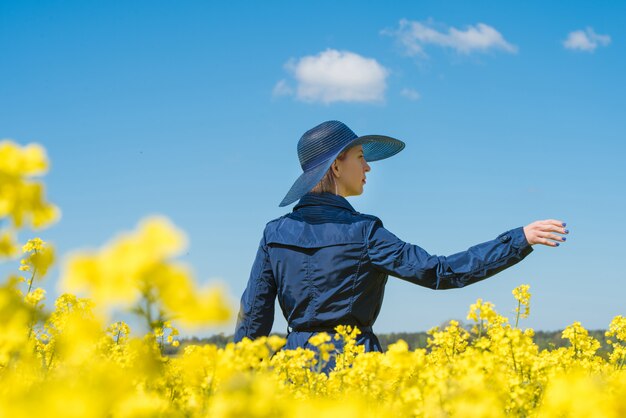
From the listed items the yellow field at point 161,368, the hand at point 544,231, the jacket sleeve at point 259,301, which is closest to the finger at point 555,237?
the hand at point 544,231

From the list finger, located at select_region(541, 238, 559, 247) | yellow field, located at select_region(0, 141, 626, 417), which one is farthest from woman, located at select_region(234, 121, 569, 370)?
yellow field, located at select_region(0, 141, 626, 417)

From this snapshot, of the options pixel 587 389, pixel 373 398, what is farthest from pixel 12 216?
pixel 373 398

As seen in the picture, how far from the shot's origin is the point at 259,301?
4.68 metres

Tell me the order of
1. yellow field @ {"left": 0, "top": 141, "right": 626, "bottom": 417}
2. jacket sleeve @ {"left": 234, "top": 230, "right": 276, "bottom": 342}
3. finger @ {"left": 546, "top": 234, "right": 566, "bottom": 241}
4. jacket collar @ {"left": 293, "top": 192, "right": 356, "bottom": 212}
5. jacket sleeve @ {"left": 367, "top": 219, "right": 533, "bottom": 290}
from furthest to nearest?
jacket sleeve @ {"left": 234, "top": 230, "right": 276, "bottom": 342} → jacket collar @ {"left": 293, "top": 192, "right": 356, "bottom": 212} → jacket sleeve @ {"left": 367, "top": 219, "right": 533, "bottom": 290} → finger @ {"left": 546, "top": 234, "right": 566, "bottom": 241} → yellow field @ {"left": 0, "top": 141, "right": 626, "bottom": 417}

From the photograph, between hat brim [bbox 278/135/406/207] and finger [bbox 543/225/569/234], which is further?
hat brim [bbox 278/135/406/207]

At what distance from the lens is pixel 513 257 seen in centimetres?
392

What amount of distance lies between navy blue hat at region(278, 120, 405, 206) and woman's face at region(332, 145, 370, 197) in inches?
3.2

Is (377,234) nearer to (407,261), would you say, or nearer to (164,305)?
(407,261)

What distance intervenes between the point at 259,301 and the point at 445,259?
4.29ft

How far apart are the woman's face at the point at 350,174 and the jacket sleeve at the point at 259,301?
64cm

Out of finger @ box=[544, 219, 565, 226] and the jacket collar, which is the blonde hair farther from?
finger @ box=[544, 219, 565, 226]

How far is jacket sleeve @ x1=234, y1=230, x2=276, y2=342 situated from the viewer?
4.68 metres

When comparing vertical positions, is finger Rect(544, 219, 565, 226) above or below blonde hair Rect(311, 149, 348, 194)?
below

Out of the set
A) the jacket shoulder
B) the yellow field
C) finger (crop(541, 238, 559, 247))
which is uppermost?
the jacket shoulder
